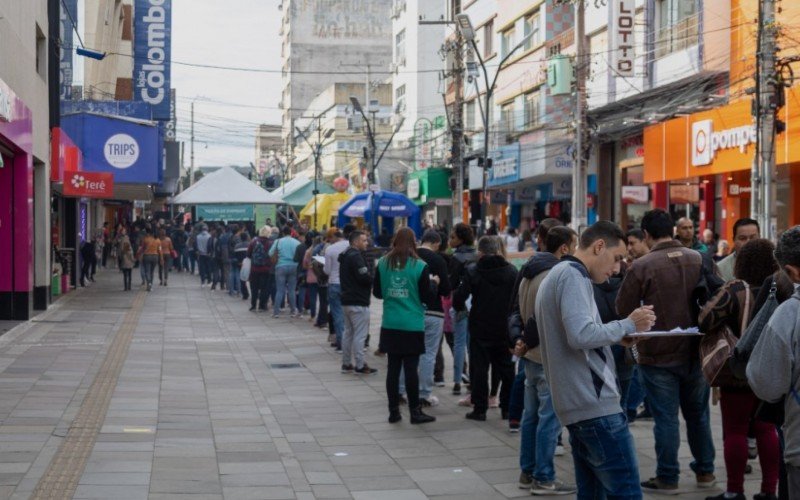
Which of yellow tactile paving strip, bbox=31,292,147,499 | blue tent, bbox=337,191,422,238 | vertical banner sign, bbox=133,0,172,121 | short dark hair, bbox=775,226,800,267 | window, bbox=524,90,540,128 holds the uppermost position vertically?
vertical banner sign, bbox=133,0,172,121

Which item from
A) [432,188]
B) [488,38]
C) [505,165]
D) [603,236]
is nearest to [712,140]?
[505,165]

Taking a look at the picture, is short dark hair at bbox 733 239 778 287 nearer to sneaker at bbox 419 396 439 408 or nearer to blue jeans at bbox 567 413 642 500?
blue jeans at bbox 567 413 642 500

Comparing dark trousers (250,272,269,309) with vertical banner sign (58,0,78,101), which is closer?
dark trousers (250,272,269,309)

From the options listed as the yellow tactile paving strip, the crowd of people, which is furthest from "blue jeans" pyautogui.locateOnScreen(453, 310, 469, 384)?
the yellow tactile paving strip

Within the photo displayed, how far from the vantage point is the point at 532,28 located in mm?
42250

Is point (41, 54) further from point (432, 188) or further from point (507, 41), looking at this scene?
point (432, 188)

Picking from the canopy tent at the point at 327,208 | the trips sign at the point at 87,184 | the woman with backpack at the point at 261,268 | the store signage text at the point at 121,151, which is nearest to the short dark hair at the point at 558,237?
the woman with backpack at the point at 261,268

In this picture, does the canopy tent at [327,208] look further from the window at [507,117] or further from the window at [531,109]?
the window at [531,109]

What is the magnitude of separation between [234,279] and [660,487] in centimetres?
2292

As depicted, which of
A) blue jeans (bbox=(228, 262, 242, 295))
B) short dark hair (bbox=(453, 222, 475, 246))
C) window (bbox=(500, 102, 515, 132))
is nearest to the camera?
short dark hair (bbox=(453, 222, 475, 246))

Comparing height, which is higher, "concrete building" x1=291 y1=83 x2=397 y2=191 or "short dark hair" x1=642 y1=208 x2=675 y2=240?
"concrete building" x1=291 y1=83 x2=397 y2=191

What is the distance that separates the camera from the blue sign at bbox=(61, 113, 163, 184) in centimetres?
3044

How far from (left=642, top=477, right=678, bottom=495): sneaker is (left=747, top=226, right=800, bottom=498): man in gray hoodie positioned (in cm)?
327

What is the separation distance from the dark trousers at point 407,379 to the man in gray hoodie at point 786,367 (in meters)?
6.23
